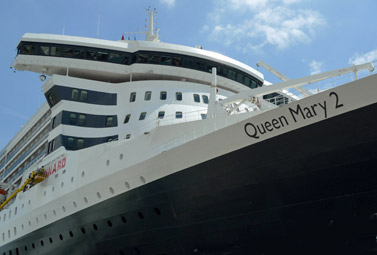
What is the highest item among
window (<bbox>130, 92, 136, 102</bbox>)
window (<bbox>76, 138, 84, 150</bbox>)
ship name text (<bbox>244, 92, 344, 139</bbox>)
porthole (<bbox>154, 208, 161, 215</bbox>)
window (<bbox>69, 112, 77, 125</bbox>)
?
window (<bbox>130, 92, 136, 102</bbox>)

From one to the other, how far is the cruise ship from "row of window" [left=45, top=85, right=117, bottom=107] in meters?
0.06

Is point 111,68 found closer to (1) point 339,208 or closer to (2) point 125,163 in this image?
(2) point 125,163

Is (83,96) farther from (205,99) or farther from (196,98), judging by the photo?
(205,99)

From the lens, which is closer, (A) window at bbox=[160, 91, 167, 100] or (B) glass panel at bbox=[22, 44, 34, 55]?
(A) window at bbox=[160, 91, 167, 100]

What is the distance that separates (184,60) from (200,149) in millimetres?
8610

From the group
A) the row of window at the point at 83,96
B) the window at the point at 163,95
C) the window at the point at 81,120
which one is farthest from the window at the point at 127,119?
the window at the point at 81,120

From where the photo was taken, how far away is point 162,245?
11703 mm

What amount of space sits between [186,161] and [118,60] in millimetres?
9137

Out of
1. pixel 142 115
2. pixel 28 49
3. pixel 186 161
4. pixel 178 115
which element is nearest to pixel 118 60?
pixel 142 115

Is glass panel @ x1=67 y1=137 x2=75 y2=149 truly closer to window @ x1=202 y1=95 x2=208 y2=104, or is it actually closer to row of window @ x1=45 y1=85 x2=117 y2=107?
row of window @ x1=45 y1=85 x2=117 y2=107

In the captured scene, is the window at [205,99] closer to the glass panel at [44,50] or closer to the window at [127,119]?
the window at [127,119]

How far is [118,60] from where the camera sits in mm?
18938

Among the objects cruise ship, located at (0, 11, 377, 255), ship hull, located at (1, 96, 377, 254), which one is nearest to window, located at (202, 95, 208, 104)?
cruise ship, located at (0, 11, 377, 255)

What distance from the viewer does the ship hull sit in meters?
8.84
